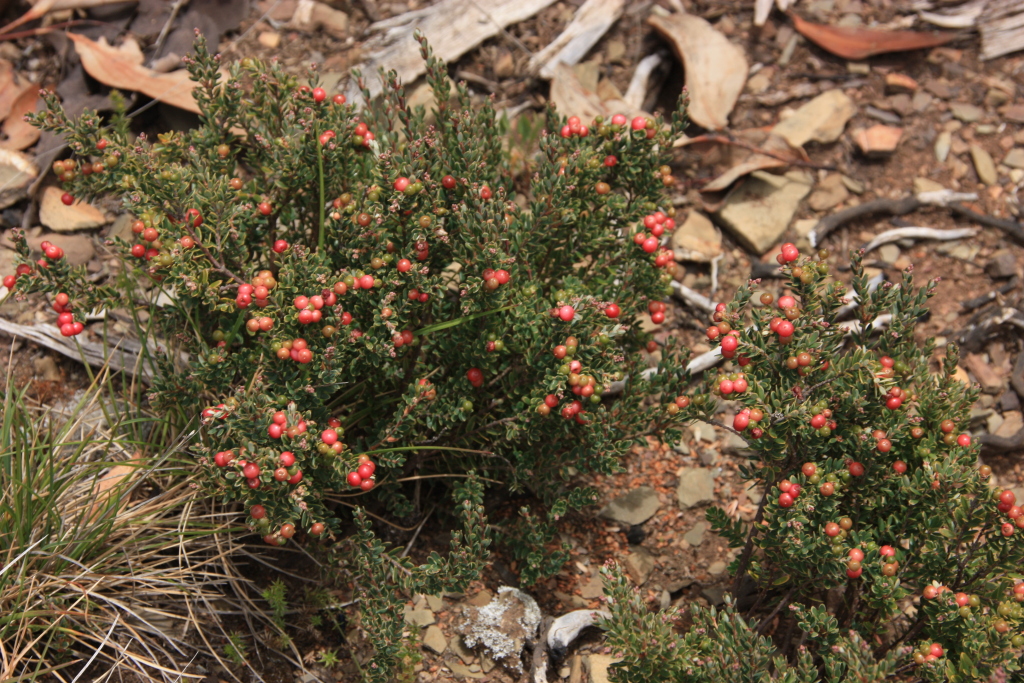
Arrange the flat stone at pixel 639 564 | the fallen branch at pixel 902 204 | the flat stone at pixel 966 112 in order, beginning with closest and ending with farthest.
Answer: the flat stone at pixel 639 564 → the fallen branch at pixel 902 204 → the flat stone at pixel 966 112

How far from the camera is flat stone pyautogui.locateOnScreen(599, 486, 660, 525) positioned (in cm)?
364

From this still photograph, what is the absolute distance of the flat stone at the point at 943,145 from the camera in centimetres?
479

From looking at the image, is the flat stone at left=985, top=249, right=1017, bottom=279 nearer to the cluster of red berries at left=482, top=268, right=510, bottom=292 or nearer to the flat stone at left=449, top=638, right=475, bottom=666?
the cluster of red berries at left=482, top=268, right=510, bottom=292

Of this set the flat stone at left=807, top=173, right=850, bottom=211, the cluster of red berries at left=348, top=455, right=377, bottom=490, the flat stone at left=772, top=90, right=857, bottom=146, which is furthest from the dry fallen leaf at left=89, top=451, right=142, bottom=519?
the flat stone at left=772, top=90, right=857, bottom=146

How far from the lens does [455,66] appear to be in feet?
16.1

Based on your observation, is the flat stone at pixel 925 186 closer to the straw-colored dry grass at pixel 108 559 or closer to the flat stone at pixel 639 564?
the flat stone at pixel 639 564

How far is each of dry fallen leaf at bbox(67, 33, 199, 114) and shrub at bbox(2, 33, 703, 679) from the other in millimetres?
1139

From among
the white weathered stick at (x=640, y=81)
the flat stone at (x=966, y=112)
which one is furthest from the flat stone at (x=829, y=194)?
the white weathered stick at (x=640, y=81)

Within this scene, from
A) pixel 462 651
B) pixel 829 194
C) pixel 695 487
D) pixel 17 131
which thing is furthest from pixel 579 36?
pixel 462 651

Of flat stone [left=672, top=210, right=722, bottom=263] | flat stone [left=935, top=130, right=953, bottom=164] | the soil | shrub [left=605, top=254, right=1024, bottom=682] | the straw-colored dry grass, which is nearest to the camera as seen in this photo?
shrub [left=605, top=254, right=1024, bottom=682]

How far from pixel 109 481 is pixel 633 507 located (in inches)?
87.4

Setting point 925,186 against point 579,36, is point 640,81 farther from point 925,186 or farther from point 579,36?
point 925,186

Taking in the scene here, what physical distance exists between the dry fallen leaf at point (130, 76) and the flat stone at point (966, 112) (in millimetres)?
4405

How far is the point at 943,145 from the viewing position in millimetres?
4828
